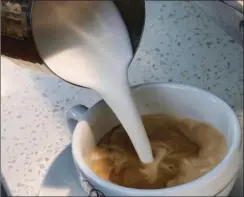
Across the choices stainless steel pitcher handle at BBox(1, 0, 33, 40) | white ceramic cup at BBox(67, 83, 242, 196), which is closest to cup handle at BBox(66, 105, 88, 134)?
white ceramic cup at BBox(67, 83, 242, 196)

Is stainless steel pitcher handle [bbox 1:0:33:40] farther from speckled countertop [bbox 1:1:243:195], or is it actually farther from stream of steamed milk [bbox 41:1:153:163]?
speckled countertop [bbox 1:1:243:195]

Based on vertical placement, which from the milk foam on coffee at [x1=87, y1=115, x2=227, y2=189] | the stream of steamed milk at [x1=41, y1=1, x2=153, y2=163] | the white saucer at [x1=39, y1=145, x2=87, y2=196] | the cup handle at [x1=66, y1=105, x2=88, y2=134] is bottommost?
the white saucer at [x1=39, y1=145, x2=87, y2=196]

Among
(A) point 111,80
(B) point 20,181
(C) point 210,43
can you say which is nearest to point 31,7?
(A) point 111,80

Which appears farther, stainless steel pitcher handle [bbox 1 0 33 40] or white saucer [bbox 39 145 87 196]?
white saucer [bbox 39 145 87 196]

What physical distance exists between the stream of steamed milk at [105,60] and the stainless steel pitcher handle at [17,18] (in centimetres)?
6

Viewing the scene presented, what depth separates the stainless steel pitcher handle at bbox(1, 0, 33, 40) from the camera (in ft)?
1.17

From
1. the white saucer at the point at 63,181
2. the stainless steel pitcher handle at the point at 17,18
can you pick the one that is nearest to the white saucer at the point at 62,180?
the white saucer at the point at 63,181

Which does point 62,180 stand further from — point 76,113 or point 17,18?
point 17,18

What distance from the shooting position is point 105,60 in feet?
1.42

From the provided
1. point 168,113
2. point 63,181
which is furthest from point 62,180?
point 168,113

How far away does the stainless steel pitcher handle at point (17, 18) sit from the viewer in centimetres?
36

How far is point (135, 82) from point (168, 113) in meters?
0.11

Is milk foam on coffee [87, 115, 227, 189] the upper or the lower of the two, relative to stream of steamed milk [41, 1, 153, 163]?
lower

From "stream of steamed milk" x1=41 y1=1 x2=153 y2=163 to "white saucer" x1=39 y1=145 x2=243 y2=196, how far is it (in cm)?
7
